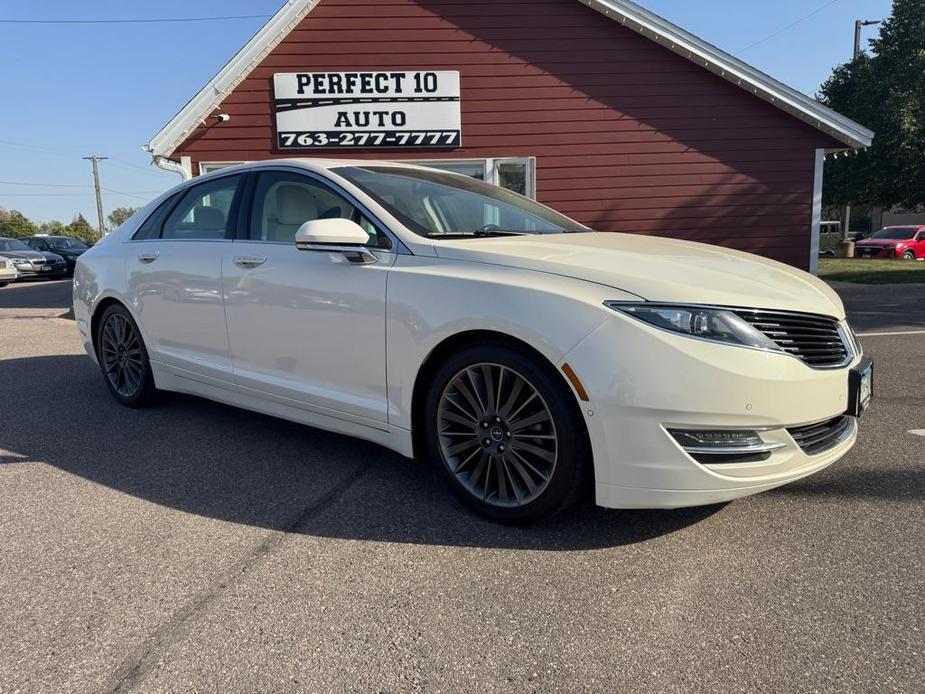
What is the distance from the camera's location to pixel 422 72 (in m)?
10.7

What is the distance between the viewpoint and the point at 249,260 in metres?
3.73

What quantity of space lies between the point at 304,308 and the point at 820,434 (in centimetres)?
238

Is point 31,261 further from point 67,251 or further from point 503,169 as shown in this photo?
point 503,169

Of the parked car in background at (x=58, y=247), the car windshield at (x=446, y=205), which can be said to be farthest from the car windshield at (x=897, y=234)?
the parked car in background at (x=58, y=247)

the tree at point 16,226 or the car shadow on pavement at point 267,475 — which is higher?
the tree at point 16,226

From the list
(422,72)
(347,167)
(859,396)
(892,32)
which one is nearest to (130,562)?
(347,167)

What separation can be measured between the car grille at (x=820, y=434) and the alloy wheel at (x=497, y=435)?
921 mm

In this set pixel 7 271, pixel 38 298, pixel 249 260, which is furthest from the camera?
pixel 7 271

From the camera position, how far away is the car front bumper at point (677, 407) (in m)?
2.42

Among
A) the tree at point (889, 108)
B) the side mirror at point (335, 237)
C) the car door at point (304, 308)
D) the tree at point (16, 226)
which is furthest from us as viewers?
the tree at point (16, 226)

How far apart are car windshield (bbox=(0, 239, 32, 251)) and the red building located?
14.5m

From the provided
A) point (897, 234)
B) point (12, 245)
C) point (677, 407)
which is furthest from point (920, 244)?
point (12, 245)

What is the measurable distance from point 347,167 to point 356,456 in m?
1.60

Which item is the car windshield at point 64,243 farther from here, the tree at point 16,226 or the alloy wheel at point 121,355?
the tree at point 16,226
